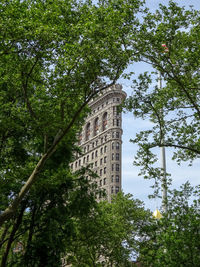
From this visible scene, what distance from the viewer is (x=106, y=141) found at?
4031 inches

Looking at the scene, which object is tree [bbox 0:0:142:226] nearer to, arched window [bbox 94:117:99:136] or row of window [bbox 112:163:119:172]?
row of window [bbox 112:163:119:172]

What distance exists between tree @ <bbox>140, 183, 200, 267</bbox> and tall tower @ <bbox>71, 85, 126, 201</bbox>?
75.3 meters

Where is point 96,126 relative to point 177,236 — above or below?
above

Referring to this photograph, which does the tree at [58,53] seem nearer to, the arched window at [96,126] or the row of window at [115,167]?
the row of window at [115,167]

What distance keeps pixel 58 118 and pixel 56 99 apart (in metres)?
1.12

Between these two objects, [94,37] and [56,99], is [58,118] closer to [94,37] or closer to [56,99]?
[56,99]

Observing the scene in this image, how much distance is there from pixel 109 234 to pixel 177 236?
17.4 metres

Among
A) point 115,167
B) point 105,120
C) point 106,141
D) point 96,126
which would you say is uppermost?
point 96,126

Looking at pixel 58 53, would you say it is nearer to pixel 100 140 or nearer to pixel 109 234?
pixel 109 234

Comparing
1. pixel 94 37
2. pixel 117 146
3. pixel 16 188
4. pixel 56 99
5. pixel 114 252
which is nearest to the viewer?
pixel 94 37

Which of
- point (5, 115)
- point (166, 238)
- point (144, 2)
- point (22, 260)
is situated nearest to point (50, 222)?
point (22, 260)

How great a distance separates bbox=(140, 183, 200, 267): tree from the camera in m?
13.9

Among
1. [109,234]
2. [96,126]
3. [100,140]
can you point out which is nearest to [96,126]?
[96,126]

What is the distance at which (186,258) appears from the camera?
44.9 ft
